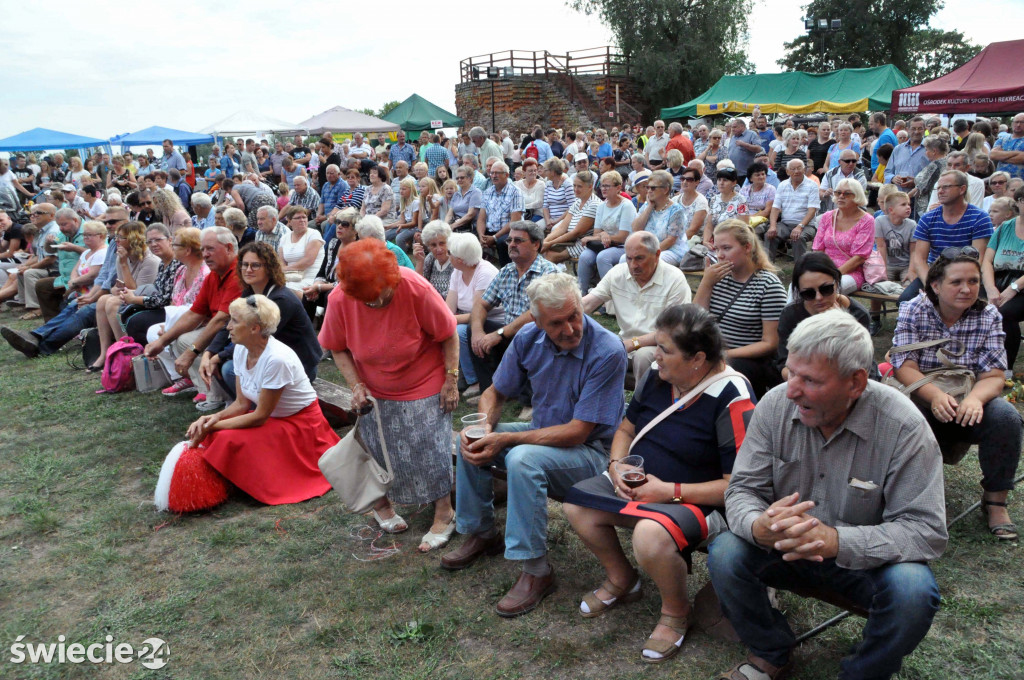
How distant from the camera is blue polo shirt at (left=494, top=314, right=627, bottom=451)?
3143 millimetres

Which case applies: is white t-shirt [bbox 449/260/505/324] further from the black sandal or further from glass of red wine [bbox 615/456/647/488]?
the black sandal

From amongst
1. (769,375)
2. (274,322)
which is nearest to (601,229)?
(769,375)

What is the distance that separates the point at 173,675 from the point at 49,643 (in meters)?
0.67

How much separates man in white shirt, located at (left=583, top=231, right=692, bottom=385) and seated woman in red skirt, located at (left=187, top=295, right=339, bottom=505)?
6.28 feet

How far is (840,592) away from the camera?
2.33 metres

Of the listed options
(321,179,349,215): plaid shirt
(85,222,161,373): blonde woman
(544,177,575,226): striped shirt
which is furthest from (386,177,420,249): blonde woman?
(85,222,161,373): blonde woman

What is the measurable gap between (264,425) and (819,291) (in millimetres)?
3092

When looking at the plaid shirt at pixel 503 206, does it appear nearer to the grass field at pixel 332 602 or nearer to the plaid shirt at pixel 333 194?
the plaid shirt at pixel 333 194

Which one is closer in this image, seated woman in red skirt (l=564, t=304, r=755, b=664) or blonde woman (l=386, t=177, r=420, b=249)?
seated woman in red skirt (l=564, t=304, r=755, b=664)

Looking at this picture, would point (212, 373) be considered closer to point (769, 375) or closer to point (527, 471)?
Answer: point (527, 471)

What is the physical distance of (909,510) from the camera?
2174 millimetres

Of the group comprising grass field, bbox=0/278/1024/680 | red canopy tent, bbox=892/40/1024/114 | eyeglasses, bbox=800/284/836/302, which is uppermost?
red canopy tent, bbox=892/40/1024/114

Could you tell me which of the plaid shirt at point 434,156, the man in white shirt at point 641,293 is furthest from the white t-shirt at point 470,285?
the plaid shirt at point 434,156

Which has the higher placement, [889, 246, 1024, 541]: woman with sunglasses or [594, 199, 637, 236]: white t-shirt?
[594, 199, 637, 236]: white t-shirt
